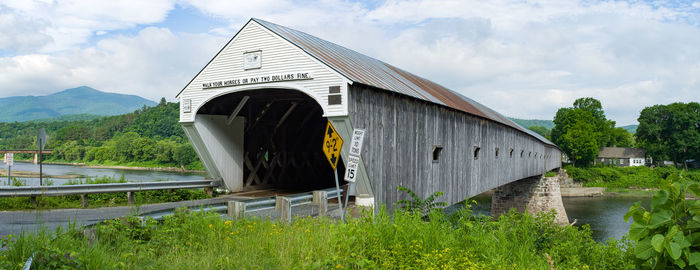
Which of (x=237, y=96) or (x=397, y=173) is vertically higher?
(x=237, y=96)

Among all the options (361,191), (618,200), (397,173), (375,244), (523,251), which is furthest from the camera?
(618,200)

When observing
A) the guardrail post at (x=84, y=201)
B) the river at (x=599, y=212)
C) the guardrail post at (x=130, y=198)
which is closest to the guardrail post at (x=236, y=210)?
the guardrail post at (x=130, y=198)

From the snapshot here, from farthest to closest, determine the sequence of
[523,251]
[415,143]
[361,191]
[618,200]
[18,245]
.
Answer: [618,200], [415,143], [361,191], [523,251], [18,245]

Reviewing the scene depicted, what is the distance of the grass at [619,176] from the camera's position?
4869cm

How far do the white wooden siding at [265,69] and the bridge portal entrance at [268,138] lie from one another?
0.47m

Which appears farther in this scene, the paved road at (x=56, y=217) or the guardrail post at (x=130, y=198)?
the guardrail post at (x=130, y=198)

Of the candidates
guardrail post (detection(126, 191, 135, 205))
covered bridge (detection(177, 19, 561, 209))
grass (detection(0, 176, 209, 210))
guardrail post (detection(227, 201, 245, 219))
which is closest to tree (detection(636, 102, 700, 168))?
covered bridge (detection(177, 19, 561, 209))

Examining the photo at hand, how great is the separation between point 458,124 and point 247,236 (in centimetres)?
864

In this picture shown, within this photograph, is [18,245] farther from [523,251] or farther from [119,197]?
[119,197]

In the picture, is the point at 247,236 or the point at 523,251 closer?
the point at 247,236

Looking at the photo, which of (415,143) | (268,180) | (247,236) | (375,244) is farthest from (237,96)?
(375,244)

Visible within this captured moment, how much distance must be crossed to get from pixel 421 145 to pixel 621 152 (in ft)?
230

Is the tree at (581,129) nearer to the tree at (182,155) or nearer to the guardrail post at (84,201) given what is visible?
the tree at (182,155)

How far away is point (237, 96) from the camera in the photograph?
11.0 metres
